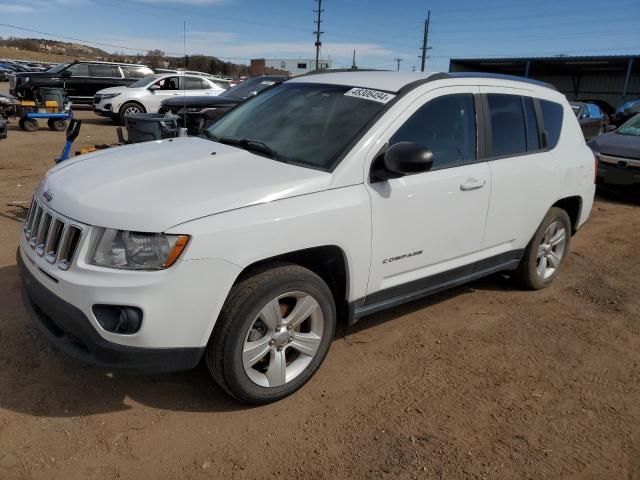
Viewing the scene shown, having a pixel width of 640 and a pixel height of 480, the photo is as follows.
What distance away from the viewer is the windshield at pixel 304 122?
3.18 m

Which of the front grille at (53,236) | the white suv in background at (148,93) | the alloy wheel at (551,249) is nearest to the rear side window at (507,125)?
the alloy wheel at (551,249)

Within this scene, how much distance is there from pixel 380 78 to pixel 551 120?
69.8 inches

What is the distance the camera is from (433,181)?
11.1 feet

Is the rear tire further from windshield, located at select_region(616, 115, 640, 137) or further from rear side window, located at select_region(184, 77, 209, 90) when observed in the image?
windshield, located at select_region(616, 115, 640, 137)

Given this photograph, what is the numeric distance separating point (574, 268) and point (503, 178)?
2.24 meters

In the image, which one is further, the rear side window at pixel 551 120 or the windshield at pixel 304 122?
the rear side window at pixel 551 120

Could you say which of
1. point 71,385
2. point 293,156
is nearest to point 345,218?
point 293,156

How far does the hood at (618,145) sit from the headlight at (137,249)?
8585 millimetres

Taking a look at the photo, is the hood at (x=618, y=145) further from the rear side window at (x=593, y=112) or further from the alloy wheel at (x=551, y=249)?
the rear side window at (x=593, y=112)

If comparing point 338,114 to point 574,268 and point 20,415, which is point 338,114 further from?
point 574,268

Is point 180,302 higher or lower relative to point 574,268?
higher

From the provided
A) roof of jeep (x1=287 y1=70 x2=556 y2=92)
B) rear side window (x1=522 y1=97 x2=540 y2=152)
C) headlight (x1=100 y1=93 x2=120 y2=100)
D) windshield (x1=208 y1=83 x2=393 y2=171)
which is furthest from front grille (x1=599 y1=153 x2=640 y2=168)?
headlight (x1=100 y1=93 x2=120 y2=100)

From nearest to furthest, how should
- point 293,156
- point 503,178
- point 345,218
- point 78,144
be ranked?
point 345,218 → point 293,156 → point 503,178 → point 78,144

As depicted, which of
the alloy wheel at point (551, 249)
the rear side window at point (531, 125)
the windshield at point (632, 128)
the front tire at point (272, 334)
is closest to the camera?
the front tire at point (272, 334)
